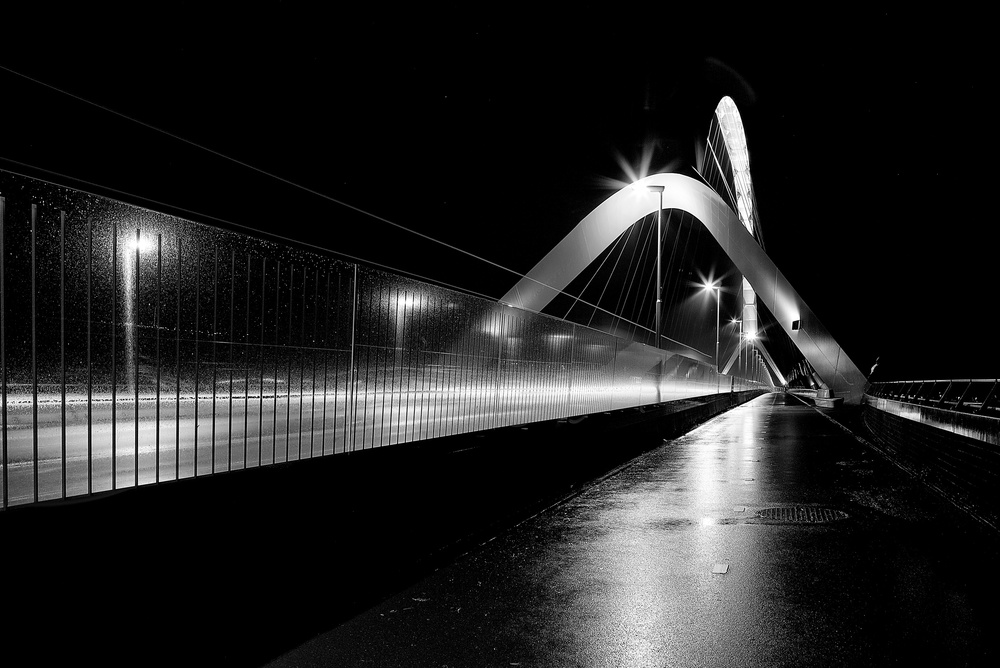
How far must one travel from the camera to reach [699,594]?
583cm

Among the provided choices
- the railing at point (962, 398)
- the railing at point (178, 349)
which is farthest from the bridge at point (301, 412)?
the railing at point (962, 398)

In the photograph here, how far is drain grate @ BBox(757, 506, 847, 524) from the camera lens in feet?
29.5

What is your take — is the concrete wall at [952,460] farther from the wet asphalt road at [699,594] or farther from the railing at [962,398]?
the railing at [962,398]

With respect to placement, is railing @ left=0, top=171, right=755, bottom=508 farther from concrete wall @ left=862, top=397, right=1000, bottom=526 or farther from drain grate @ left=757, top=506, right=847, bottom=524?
concrete wall @ left=862, top=397, right=1000, bottom=526

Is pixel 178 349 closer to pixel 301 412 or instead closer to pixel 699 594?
pixel 301 412

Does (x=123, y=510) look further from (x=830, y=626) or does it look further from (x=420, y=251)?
(x=420, y=251)

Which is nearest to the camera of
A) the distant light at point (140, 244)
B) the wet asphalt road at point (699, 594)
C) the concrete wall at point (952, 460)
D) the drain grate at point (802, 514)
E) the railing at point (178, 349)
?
the railing at point (178, 349)

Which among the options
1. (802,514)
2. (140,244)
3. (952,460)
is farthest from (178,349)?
(952,460)

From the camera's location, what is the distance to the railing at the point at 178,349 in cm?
382

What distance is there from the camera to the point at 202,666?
4215 millimetres

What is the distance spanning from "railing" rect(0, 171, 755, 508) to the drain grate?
3924 millimetres

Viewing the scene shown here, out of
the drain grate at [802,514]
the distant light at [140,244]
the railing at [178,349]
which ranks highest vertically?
the distant light at [140,244]

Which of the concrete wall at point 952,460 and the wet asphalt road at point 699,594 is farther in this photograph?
the concrete wall at point 952,460

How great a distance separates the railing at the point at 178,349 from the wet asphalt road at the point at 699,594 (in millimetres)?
1313
